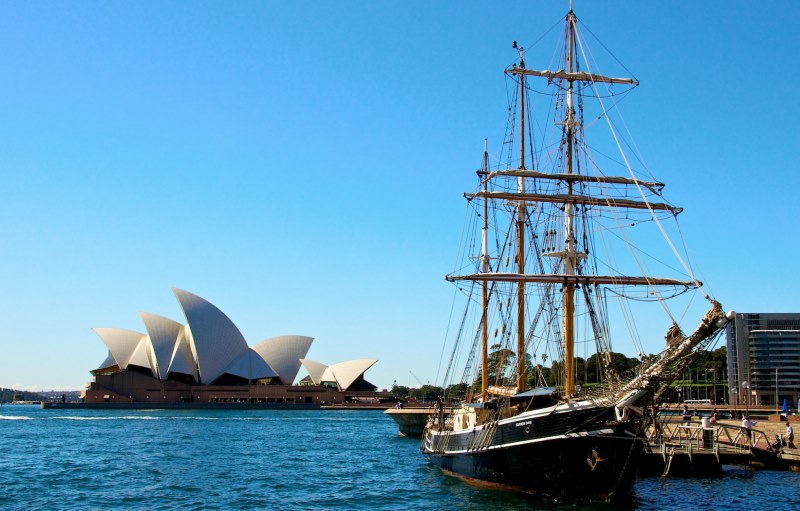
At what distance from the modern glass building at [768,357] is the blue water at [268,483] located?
169 ft

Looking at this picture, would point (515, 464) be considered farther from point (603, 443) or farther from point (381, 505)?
point (381, 505)

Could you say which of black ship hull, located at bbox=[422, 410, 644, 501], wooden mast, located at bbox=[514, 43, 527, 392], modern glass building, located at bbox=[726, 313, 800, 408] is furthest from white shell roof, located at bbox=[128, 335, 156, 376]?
black ship hull, located at bbox=[422, 410, 644, 501]

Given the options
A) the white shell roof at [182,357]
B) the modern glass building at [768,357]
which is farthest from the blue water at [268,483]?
the white shell roof at [182,357]

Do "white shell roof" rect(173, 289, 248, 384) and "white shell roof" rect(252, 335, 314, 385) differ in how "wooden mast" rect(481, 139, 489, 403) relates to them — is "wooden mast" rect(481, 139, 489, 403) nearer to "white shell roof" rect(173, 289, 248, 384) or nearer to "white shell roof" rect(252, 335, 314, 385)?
"white shell roof" rect(173, 289, 248, 384)

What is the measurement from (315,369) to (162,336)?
3224cm

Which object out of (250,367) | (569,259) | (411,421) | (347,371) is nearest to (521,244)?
(569,259)

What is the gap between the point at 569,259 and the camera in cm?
2731

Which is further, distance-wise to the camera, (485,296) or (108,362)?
(108,362)

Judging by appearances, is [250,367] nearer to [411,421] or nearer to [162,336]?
[162,336]

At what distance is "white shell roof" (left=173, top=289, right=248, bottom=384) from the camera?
10350cm

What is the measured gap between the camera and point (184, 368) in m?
113

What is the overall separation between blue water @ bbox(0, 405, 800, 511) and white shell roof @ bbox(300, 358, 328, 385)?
288ft

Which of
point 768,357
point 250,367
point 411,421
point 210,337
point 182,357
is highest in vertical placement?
point 210,337

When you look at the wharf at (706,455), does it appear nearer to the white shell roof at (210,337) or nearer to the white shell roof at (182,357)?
the white shell roof at (210,337)
